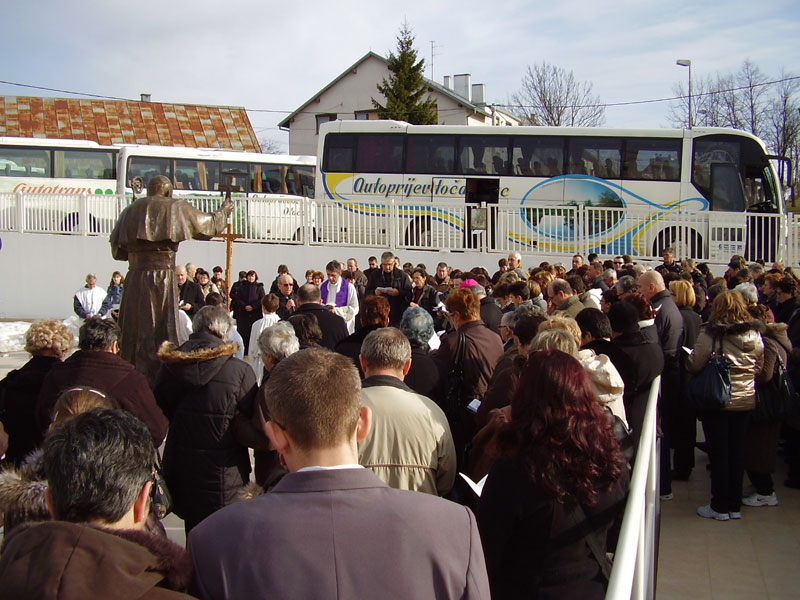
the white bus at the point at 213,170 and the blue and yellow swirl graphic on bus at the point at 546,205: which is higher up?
the white bus at the point at 213,170

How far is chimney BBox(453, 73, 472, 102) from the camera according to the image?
184 ft

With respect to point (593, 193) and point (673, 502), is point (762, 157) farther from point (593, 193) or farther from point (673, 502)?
point (673, 502)

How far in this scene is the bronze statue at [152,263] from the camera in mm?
7133

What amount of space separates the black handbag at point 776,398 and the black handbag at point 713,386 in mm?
403

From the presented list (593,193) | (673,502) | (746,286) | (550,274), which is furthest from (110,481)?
(593,193)

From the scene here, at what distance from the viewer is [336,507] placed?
6.31ft

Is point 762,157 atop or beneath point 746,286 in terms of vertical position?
atop

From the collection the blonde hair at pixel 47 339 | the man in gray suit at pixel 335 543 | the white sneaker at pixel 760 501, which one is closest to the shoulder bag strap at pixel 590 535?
the man in gray suit at pixel 335 543

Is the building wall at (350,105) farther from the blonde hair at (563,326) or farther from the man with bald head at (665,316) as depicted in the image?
the blonde hair at (563,326)

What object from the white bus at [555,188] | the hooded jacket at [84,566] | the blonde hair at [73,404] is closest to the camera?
the hooded jacket at [84,566]

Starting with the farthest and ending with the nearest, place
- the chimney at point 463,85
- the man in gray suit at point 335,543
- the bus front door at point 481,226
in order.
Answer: the chimney at point 463,85, the bus front door at point 481,226, the man in gray suit at point 335,543

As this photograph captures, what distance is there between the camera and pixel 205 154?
27906 millimetres

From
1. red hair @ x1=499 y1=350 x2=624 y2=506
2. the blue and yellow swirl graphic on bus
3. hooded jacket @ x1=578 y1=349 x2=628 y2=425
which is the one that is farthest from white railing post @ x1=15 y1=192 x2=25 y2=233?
red hair @ x1=499 y1=350 x2=624 y2=506

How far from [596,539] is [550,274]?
699 centimetres
